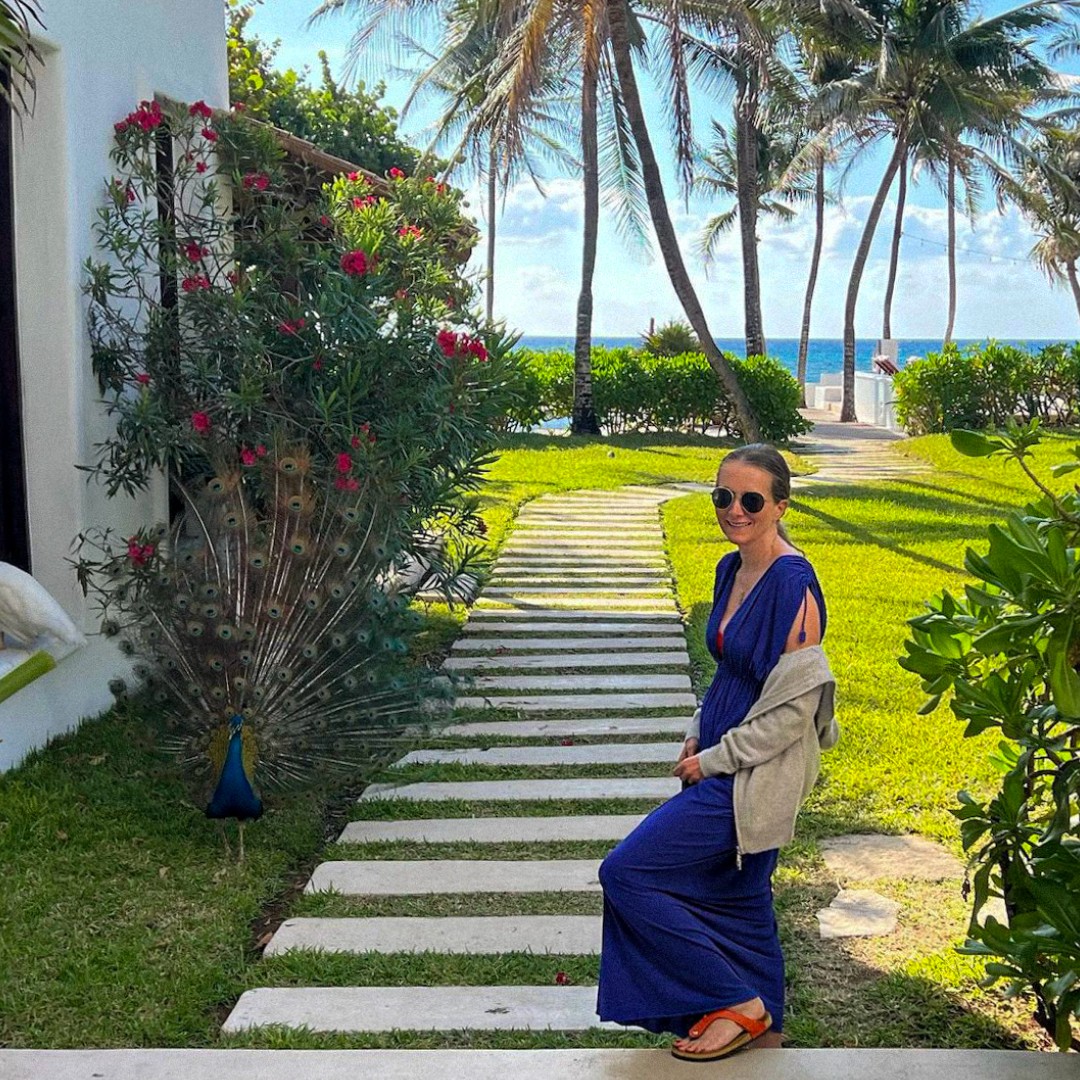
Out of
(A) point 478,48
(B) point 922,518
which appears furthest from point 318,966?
(A) point 478,48

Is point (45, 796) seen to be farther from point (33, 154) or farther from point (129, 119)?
point (129, 119)

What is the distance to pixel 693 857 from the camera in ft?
10.1

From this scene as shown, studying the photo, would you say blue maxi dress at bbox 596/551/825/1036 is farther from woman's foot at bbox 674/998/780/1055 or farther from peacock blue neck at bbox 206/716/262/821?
peacock blue neck at bbox 206/716/262/821

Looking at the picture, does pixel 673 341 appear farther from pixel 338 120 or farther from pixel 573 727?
pixel 573 727

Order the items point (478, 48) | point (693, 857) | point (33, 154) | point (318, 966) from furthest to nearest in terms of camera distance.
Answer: point (478, 48) < point (33, 154) < point (318, 966) < point (693, 857)

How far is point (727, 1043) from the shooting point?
3080mm

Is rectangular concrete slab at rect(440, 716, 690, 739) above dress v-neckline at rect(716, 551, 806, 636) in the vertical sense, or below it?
below

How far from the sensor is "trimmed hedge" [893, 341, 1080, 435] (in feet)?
64.6

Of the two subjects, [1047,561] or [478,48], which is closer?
[1047,561]

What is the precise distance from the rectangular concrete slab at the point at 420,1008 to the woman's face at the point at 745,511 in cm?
149

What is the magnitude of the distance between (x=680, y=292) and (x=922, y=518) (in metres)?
4.04

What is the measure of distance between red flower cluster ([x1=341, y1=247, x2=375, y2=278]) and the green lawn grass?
2.46 m

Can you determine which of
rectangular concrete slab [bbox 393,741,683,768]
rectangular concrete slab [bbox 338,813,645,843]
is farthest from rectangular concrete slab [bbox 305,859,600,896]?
rectangular concrete slab [bbox 393,741,683,768]

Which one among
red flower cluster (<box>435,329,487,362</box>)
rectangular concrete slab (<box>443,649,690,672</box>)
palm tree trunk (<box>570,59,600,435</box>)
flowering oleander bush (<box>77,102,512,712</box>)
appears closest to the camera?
flowering oleander bush (<box>77,102,512,712</box>)
